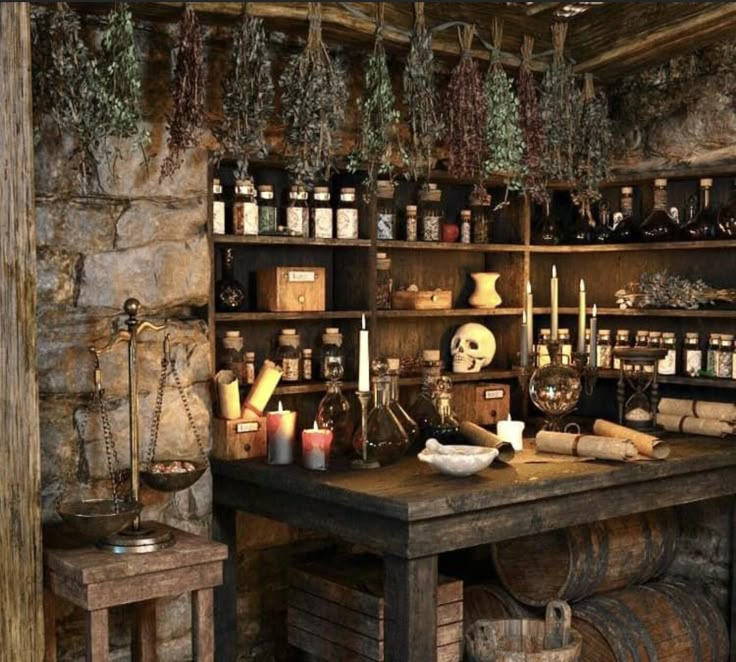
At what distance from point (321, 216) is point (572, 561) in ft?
5.14

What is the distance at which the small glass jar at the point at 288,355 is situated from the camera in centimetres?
421

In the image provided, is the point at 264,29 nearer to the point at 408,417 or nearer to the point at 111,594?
the point at 408,417

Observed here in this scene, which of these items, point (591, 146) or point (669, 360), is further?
point (669, 360)

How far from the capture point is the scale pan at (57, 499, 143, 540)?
307 cm

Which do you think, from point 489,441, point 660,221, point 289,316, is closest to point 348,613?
point 489,441

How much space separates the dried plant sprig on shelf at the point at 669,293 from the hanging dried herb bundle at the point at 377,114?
140cm

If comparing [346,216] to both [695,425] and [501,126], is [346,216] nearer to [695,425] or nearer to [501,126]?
[501,126]

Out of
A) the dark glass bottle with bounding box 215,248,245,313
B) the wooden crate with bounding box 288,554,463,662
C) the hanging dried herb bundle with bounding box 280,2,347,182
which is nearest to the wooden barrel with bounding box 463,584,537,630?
the wooden crate with bounding box 288,554,463,662

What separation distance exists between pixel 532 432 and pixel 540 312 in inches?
25.9

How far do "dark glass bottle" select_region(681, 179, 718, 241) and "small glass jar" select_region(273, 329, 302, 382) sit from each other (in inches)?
66.9

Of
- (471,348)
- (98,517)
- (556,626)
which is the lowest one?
(556,626)

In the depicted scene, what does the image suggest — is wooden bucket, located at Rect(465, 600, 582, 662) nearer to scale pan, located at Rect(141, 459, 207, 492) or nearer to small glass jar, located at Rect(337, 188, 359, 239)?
scale pan, located at Rect(141, 459, 207, 492)

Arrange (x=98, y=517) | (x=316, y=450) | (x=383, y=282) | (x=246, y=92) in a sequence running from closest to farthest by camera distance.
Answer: (x=98, y=517) → (x=246, y=92) → (x=316, y=450) → (x=383, y=282)

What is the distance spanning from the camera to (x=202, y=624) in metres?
3.19
